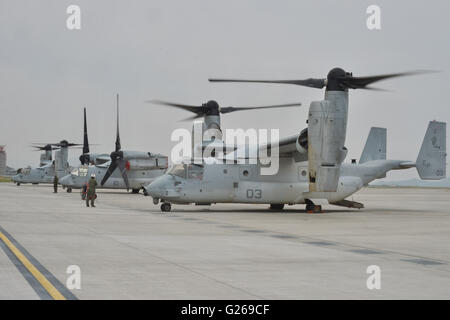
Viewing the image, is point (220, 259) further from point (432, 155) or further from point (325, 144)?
point (432, 155)

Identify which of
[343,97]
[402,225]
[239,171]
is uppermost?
[343,97]

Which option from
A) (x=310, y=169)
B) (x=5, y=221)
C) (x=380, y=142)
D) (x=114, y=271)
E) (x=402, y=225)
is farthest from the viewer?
(x=380, y=142)

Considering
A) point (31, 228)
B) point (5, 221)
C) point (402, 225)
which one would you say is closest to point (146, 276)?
point (31, 228)

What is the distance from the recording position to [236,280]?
10.4m

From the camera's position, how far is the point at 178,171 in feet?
100.0

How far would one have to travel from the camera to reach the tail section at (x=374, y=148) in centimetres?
3581

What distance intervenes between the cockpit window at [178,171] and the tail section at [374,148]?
10.9m

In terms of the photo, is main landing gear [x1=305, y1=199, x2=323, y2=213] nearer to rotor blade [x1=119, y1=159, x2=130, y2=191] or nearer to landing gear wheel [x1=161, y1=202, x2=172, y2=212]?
landing gear wheel [x1=161, y1=202, x2=172, y2=212]

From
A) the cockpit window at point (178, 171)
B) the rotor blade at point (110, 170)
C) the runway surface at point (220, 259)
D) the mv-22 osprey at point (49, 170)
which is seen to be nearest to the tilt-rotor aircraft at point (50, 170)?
the mv-22 osprey at point (49, 170)

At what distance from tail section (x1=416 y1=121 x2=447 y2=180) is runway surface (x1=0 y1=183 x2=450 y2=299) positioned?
11.9 meters

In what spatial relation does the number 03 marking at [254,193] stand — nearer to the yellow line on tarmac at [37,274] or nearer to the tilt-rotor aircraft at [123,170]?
the yellow line on tarmac at [37,274]

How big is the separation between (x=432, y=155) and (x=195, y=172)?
1320cm
